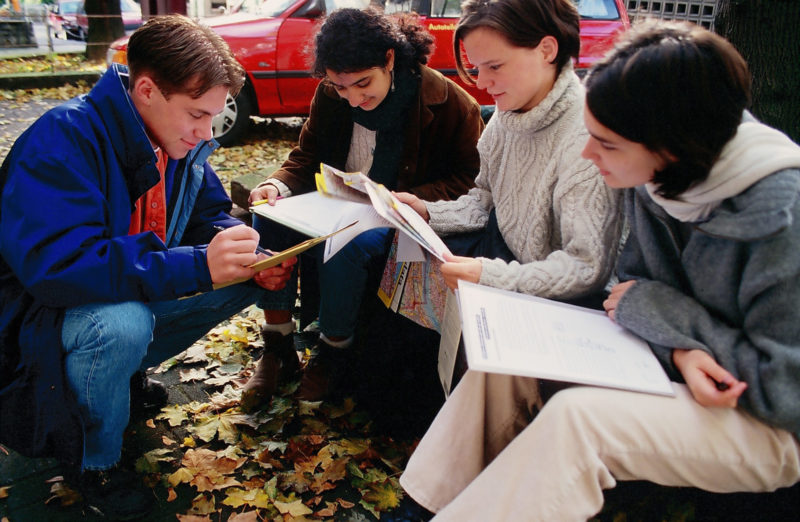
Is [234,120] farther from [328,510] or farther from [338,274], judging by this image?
[328,510]

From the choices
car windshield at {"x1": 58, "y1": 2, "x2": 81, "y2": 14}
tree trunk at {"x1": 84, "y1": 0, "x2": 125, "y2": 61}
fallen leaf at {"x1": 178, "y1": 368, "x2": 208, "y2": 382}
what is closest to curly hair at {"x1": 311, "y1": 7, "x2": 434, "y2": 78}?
fallen leaf at {"x1": 178, "y1": 368, "x2": 208, "y2": 382}

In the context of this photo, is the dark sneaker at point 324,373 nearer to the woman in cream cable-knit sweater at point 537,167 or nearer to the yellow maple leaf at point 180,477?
the yellow maple leaf at point 180,477

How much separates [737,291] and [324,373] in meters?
1.75

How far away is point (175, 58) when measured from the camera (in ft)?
6.88

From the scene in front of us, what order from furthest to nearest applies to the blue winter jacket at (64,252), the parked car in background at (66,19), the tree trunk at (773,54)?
the parked car in background at (66,19), the tree trunk at (773,54), the blue winter jacket at (64,252)

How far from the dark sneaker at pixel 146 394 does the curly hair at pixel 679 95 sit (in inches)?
85.6

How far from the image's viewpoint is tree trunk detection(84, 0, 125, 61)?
11031 mm

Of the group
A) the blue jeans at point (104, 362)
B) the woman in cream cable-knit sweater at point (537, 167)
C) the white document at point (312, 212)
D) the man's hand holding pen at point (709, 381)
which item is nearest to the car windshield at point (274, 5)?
the white document at point (312, 212)

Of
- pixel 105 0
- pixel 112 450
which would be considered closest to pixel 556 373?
pixel 112 450

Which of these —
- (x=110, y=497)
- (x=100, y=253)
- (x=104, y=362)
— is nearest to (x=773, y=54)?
(x=100, y=253)

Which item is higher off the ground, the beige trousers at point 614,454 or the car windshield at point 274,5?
the car windshield at point 274,5

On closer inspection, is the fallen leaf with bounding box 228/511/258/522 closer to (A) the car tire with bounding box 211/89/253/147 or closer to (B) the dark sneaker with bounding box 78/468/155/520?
(B) the dark sneaker with bounding box 78/468/155/520

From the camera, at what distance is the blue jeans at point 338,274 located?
8.63 feet

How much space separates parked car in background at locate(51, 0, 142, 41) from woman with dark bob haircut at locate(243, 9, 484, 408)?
12.7m
